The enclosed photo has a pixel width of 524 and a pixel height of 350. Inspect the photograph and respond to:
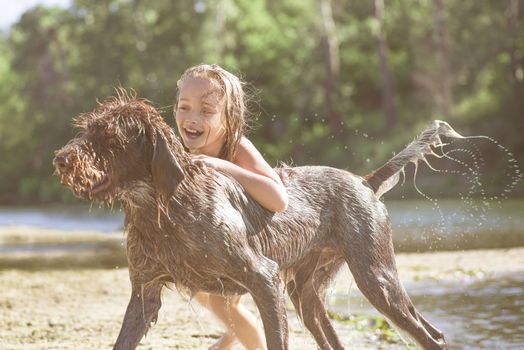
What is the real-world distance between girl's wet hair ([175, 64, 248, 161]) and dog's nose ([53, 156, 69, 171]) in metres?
1.20

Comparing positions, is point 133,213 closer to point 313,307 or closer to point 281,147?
point 313,307

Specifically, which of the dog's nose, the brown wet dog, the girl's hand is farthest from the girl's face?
the dog's nose

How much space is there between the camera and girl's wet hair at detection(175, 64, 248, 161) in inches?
197

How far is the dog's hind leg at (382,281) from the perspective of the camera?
5.27 m

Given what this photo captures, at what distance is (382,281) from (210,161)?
134cm

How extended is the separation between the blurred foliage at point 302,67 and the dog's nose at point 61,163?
2841cm

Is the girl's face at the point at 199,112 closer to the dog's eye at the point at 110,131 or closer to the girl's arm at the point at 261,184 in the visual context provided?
the girl's arm at the point at 261,184

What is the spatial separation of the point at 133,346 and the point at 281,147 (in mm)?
39836

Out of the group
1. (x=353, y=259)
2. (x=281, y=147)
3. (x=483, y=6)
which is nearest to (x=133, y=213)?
(x=353, y=259)

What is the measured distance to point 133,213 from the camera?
4.52 meters

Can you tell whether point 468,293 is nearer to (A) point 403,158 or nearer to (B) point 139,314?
(A) point 403,158

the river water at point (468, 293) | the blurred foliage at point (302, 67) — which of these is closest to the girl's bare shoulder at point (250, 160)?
the river water at point (468, 293)

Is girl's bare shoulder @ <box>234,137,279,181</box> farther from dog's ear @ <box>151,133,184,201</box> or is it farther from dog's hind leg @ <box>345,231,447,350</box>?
dog's ear @ <box>151,133,184,201</box>

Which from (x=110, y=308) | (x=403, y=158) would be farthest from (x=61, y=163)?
(x=110, y=308)
